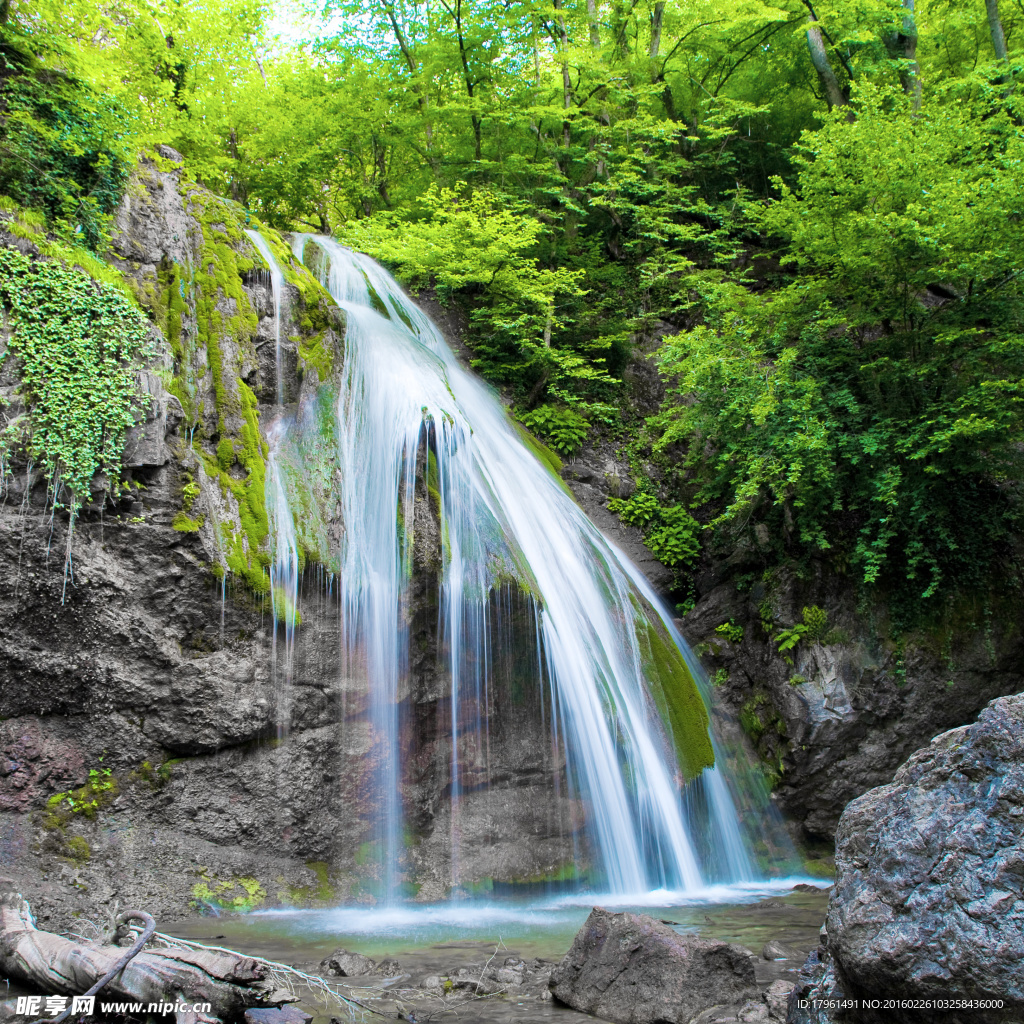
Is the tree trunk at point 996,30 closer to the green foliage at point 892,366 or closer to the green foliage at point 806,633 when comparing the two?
the green foliage at point 892,366

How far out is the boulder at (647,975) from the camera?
4.05 metres

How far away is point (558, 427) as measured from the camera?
12.6 metres

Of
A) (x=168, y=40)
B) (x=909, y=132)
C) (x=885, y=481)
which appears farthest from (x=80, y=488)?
(x=168, y=40)

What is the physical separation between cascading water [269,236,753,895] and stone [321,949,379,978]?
7.38ft

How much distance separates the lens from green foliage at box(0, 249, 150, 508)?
257 inches

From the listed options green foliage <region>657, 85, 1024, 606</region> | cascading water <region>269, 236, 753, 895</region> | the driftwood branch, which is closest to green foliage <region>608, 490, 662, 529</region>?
green foliage <region>657, 85, 1024, 606</region>

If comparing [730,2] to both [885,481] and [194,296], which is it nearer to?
[885,481]

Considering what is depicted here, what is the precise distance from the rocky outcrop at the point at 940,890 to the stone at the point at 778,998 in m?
0.66

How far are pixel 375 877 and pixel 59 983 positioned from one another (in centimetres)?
380

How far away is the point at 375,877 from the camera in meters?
7.01

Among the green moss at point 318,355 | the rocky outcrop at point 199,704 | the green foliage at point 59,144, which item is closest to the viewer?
the rocky outcrop at point 199,704

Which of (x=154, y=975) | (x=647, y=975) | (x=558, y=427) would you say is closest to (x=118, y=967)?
(x=154, y=975)

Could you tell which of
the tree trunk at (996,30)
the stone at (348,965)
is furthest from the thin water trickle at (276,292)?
the tree trunk at (996,30)

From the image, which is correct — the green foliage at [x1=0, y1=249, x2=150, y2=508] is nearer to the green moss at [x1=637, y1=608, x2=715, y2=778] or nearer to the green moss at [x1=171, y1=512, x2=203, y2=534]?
the green moss at [x1=171, y1=512, x2=203, y2=534]
